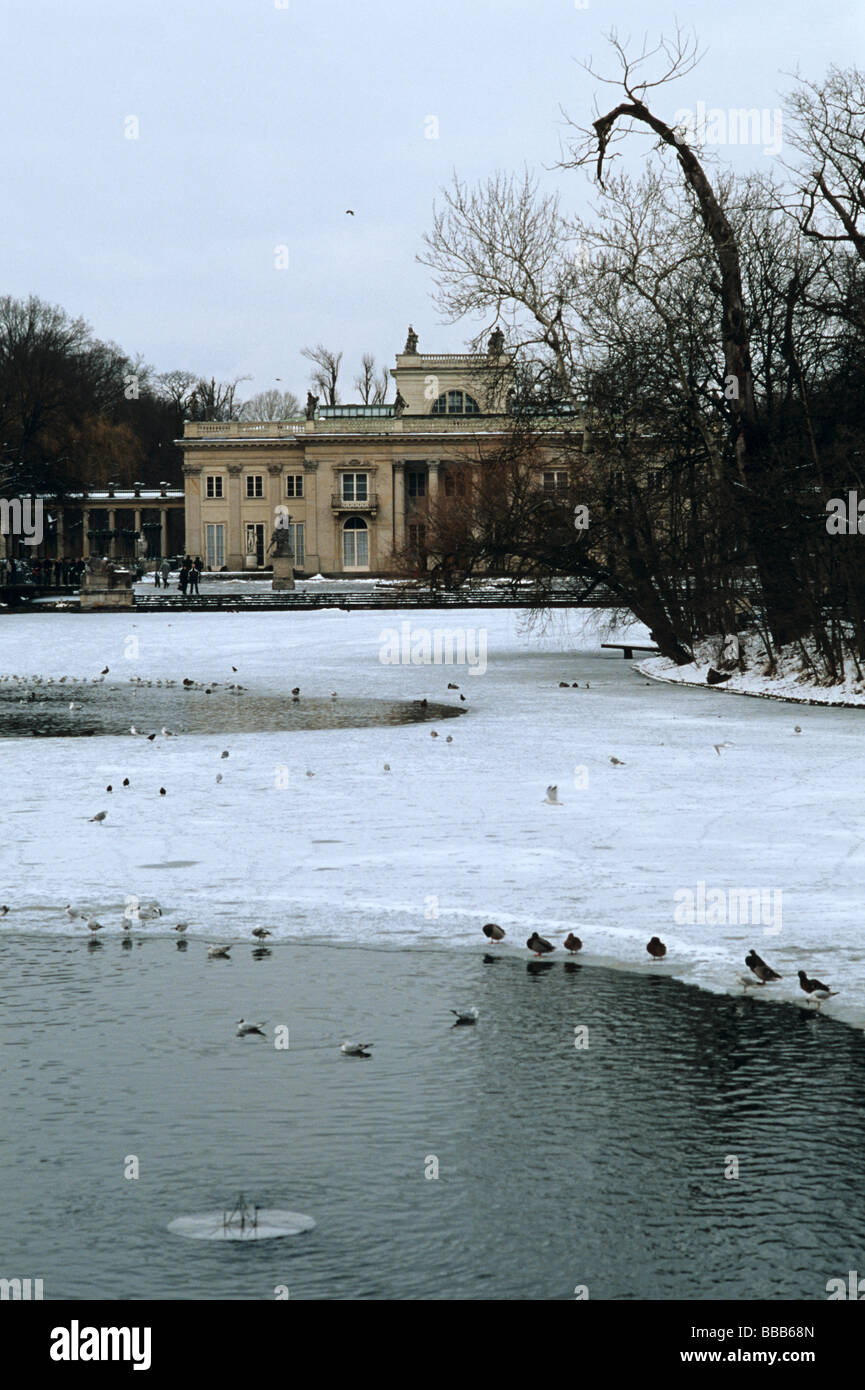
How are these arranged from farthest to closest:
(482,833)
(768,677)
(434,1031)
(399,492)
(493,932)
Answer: (399,492)
(768,677)
(482,833)
(493,932)
(434,1031)

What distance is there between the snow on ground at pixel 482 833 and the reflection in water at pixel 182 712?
2.45ft

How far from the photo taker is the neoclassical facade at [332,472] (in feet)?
322

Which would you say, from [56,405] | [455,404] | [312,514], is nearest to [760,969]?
[56,405]

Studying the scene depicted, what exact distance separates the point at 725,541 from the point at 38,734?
1185 cm

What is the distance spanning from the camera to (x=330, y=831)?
36.0 ft

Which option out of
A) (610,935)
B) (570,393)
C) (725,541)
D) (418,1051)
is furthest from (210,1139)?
(570,393)

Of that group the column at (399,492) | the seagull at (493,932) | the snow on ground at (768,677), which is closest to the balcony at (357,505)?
the column at (399,492)

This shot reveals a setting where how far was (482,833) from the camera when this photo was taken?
1086 cm

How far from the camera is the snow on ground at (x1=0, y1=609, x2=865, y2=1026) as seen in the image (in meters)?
8.23

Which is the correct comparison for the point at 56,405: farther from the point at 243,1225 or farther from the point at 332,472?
the point at 243,1225

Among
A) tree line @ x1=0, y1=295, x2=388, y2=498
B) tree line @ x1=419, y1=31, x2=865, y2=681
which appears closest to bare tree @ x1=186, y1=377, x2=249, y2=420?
tree line @ x1=0, y1=295, x2=388, y2=498

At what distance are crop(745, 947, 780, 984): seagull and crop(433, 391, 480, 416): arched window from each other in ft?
307

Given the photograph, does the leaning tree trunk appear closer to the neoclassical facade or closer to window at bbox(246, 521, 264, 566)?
the neoclassical facade

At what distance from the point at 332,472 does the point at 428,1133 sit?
95315mm
